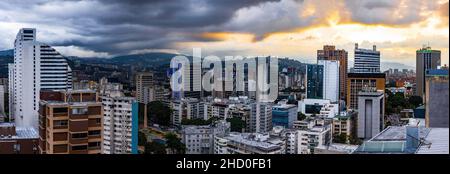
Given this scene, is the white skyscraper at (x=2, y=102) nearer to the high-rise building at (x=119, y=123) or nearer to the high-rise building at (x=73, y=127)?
the high-rise building at (x=119, y=123)

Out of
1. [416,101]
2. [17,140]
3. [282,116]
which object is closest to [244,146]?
[17,140]

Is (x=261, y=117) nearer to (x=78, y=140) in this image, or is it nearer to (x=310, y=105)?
(x=310, y=105)

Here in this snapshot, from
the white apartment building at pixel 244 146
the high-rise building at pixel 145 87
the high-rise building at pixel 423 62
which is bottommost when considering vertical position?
the white apartment building at pixel 244 146

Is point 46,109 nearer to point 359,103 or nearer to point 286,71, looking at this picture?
point 286,71

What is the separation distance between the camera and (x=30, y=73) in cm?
620

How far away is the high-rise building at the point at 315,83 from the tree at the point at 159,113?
2494 millimetres

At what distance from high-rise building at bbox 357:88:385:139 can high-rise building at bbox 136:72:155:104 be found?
2.81m

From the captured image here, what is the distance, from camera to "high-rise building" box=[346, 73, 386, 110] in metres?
7.68

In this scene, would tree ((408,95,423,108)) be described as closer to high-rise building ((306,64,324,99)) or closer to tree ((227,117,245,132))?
high-rise building ((306,64,324,99))

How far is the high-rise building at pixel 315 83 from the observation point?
24.9 feet

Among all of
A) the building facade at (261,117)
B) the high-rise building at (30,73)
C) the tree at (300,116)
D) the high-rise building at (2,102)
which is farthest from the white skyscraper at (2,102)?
the tree at (300,116)
